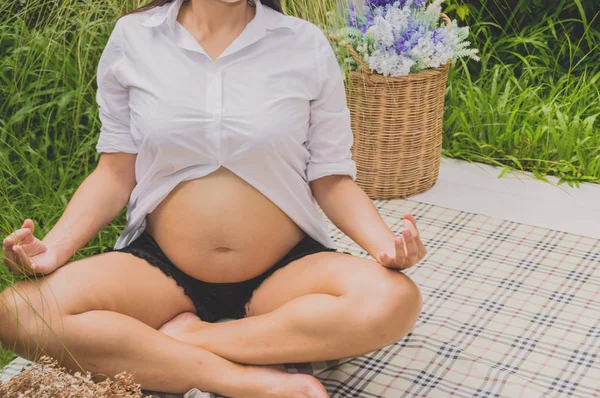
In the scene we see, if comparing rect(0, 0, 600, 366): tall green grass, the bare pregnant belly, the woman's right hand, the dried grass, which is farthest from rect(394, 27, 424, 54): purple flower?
the dried grass

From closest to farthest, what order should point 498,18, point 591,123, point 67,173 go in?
point 67,173, point 591,123, point 498,18

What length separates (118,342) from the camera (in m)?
1.78

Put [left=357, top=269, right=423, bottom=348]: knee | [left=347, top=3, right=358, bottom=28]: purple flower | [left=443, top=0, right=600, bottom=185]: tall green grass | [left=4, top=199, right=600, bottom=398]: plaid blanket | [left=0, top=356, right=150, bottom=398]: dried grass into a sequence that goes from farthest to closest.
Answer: [left=443, top=0, right=600, bottom=185]: tall green grass → [left=347, top=3, right=358, bottom=28]: purple flower → [left=4, top=199, right=600, bottom=398]: plaid blanket → [left=357, top=269, right=423, bottom=348]: knee → [left=0, top=356, right=150, bottom=398]: dried grass

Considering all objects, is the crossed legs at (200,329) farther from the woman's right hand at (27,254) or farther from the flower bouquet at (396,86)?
the flower bouquet at (396,86)

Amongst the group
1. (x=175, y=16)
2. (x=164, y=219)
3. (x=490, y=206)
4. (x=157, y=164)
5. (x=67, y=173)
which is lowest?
(x=490, y=206)

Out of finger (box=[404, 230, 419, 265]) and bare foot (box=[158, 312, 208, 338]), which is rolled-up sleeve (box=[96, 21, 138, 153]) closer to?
bare foot (box=[158, 312, 208, 338])

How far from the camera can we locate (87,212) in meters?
1.89

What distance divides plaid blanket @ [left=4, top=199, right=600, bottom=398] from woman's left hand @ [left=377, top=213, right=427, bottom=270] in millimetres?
333

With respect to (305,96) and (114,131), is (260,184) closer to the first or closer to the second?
(305,96)

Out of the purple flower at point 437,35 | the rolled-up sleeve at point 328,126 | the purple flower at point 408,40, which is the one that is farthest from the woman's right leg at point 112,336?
the purple flower at point 437,35

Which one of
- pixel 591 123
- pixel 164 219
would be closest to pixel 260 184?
pixel 164 219

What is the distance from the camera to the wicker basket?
306 cm

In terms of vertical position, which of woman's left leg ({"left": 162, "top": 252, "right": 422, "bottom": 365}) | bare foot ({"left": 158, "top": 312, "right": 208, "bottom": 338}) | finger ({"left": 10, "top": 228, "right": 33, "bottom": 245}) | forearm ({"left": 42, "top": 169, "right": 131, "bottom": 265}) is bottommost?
bare foot ({"left": 158, "top": 312, "right": 208, "bottom": 338})

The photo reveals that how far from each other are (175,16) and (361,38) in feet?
4.28
